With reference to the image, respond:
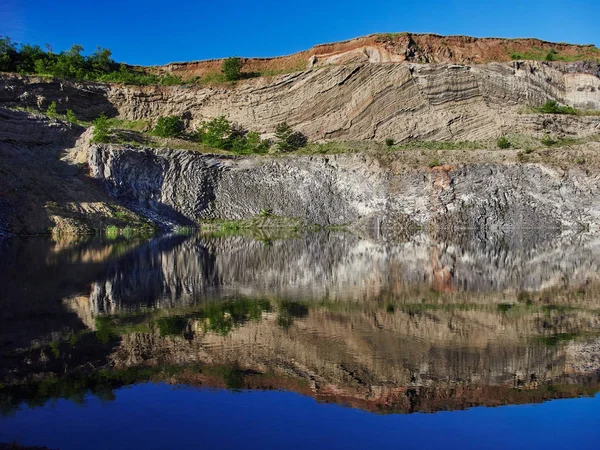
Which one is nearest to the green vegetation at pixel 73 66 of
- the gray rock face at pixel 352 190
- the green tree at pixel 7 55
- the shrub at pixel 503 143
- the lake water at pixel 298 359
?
the green tree at pixel 7 55

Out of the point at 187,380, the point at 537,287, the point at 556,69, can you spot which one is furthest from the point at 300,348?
the point at 556,69

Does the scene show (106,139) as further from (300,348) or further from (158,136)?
(300,348)

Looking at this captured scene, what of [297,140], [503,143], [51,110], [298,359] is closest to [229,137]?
[297,140]

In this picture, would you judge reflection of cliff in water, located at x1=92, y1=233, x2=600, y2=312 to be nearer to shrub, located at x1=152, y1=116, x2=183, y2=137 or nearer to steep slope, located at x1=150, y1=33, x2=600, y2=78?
shrub, located at x1=152, y1=116, x2=183, y2=137

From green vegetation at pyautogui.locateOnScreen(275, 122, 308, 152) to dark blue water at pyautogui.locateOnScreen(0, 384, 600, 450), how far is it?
4956 centimetres

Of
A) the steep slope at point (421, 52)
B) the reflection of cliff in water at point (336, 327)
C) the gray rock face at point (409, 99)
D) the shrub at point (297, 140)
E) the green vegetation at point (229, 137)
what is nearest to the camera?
the reflection of cliff in water at point (336, 327)

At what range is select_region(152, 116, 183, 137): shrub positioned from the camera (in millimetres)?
57969

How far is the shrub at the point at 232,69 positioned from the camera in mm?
64750

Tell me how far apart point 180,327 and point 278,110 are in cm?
4963

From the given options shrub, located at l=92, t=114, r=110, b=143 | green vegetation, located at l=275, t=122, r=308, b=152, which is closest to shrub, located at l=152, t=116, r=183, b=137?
shrub, located at l=92, t=114, r=110, b=143

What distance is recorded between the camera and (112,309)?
14.7 m

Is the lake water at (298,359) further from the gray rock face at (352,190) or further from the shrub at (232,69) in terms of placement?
the shrub at (232,69)

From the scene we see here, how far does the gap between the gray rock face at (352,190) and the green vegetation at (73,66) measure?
20.1m

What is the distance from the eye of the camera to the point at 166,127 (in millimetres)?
58594
